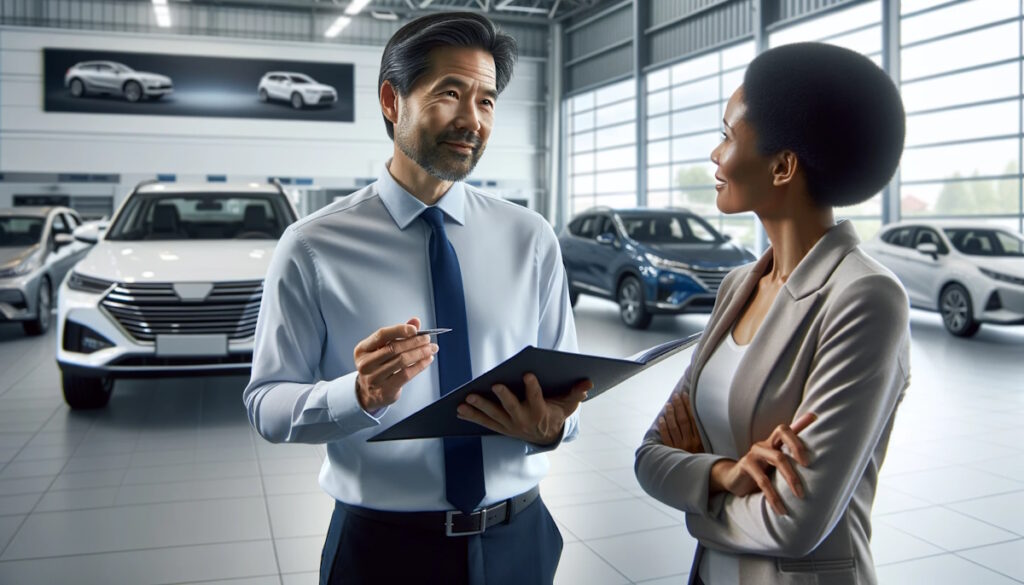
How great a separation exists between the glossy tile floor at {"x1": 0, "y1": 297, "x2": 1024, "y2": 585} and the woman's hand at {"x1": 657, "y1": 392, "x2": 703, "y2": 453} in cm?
186

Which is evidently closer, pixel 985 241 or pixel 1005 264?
pixel 1005 264

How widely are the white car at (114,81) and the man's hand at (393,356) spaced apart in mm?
21604

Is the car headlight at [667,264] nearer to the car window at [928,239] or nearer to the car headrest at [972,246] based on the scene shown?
the car window at [928,239]

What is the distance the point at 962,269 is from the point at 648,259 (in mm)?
3306

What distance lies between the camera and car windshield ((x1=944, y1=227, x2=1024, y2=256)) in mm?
9539

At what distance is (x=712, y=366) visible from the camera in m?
1.41

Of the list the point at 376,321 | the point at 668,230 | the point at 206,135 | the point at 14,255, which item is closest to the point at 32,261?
the point at 14,255

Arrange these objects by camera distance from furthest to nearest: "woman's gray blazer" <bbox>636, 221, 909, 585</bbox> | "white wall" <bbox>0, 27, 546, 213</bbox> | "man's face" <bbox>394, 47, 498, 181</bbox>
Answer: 1. "white wall" <bbox>0, 27, 546, 213</bbox>
2. "man's face" <bbox>394, 47, 498, 181</bbox>
3. "woman's gray blazer" <bbox>636, 221, 909, 585</bbox>

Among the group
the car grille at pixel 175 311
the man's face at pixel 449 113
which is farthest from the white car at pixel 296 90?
the man's face at pixel 449 113

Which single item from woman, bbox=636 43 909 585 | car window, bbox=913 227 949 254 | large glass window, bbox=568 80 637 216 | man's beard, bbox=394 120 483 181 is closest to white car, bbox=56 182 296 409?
man's beard, bbox=394 120 483 181

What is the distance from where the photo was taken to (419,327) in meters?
1.57

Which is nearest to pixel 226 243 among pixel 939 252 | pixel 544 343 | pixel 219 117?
pixel 544 343

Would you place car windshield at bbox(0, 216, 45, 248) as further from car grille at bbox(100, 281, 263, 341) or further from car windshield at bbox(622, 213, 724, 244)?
car windshield at bbox(622, 213, 724, 244)

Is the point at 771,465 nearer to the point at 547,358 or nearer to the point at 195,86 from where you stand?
the point at 547,358
